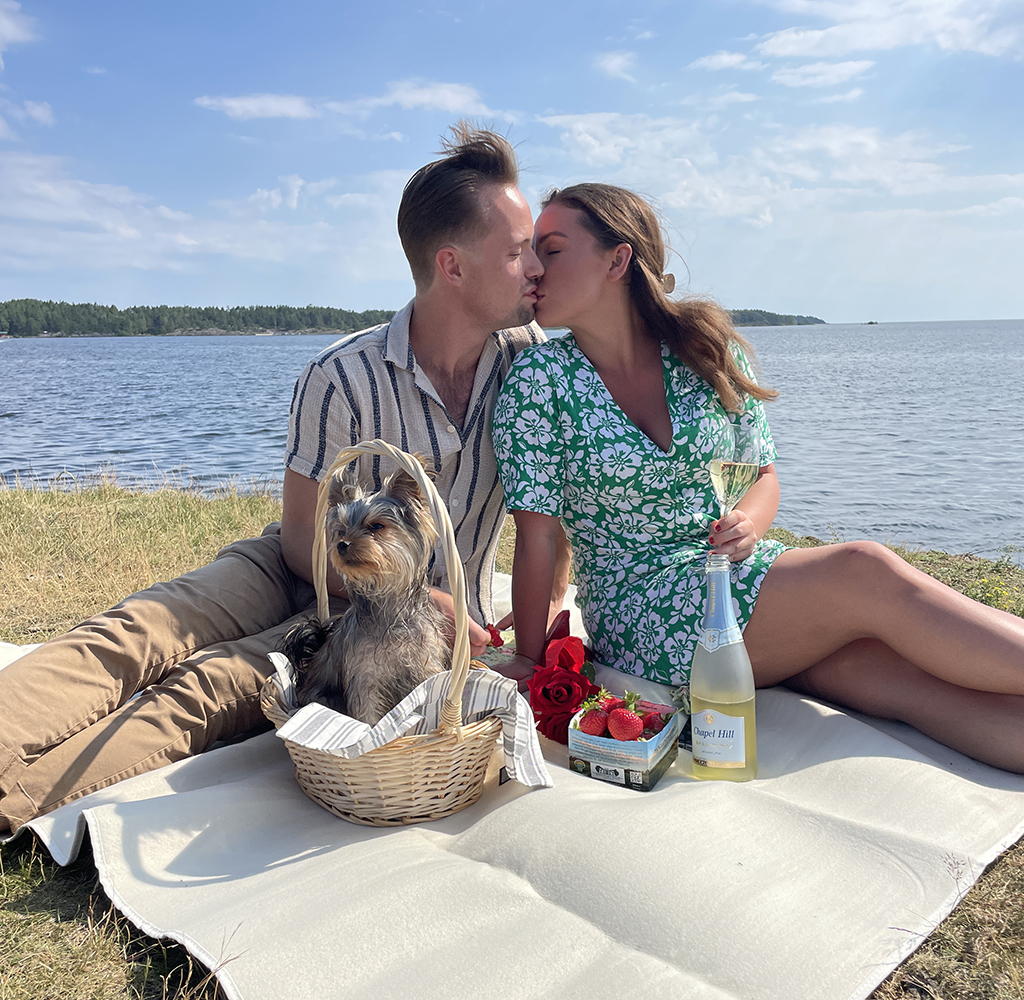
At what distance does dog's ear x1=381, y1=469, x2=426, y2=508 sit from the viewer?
10.2 feet

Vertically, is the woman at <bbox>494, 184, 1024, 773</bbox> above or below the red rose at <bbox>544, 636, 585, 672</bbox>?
above

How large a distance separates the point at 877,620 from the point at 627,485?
45.5 inches

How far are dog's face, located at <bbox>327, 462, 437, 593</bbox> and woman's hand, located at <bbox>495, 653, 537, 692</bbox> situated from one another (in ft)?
2.85

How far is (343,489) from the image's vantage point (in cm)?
315

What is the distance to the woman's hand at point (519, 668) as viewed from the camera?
3.80 metres

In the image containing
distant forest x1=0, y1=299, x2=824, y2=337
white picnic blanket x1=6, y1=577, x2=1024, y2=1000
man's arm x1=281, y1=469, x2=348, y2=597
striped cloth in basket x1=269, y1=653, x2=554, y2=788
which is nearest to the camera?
white picnic blanket x1=6, y1=577, x2=1024, y2=1000

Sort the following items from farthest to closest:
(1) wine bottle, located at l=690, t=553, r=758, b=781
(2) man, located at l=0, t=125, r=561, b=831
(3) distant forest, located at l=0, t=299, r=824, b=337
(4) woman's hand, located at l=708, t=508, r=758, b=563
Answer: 1. (3) distant forest, located at l=0, t=299, r=824, b=337
2. (4) woman's hand, located at l=708, t=508, r=758, b=563
3. (2) man, located at l=0, t=125, r=561, b=831
4. (1) wine bottle, located at l=690, t=553, r=758, b=781

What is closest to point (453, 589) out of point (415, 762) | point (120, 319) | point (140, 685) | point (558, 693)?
point (415, 762)

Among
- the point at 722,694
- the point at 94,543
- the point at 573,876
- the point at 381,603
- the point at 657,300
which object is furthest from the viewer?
the point at 94,543

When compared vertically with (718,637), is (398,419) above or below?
above

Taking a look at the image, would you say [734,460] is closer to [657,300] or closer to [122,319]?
[657,300]

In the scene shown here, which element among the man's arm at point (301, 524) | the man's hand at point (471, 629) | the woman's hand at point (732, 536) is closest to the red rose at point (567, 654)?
the man's hand at point (471, 629)

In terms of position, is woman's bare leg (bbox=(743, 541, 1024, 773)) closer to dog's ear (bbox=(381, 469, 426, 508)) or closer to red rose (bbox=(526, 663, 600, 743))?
red rose (bbox=(526, 663, 600, 743))

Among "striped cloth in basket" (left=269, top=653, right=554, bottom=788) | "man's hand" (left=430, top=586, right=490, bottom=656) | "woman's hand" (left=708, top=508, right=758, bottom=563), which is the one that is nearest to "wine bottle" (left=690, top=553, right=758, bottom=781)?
"woman's hand" (left=708, top=508, right=758, bottom=563)
